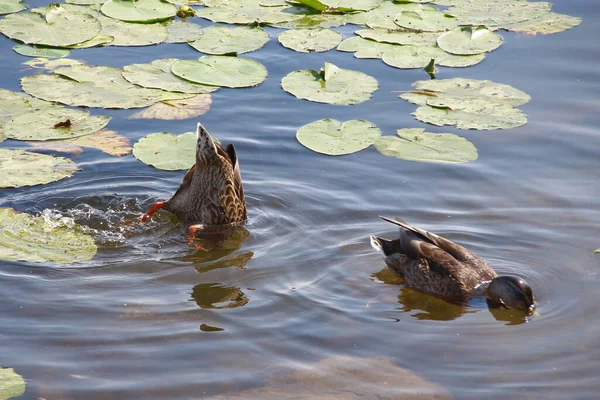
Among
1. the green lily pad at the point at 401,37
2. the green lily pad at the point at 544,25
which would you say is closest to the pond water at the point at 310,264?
the green lily pad at the point at 401,37

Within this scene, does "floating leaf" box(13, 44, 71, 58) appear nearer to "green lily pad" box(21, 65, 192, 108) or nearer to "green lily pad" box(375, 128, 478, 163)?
"green lily pad" box(21, 65, 192, 108)

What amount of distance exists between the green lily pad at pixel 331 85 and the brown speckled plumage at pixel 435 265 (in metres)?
2.60

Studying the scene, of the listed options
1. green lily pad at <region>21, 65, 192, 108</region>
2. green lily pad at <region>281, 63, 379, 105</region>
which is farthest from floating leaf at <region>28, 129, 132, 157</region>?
green lily pad at <region>281, 63, 379, 105</region>

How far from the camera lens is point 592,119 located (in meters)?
8.88

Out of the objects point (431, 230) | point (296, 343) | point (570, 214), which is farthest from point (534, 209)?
point (296, 343)

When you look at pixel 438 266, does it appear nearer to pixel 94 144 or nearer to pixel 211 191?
pixel 211 191

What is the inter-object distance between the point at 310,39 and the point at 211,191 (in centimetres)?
374

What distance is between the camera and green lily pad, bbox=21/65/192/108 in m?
8.59

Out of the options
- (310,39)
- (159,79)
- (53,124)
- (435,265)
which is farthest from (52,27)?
(435,265)

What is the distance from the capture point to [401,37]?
1032 cm

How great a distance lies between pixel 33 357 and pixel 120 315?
0.68 meters

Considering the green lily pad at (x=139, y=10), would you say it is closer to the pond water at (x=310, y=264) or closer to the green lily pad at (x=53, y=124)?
the pond water at (x=310, y=264)

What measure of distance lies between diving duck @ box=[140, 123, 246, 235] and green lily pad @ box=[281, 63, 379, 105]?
77.6 inches

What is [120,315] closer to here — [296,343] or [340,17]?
[296,343]
